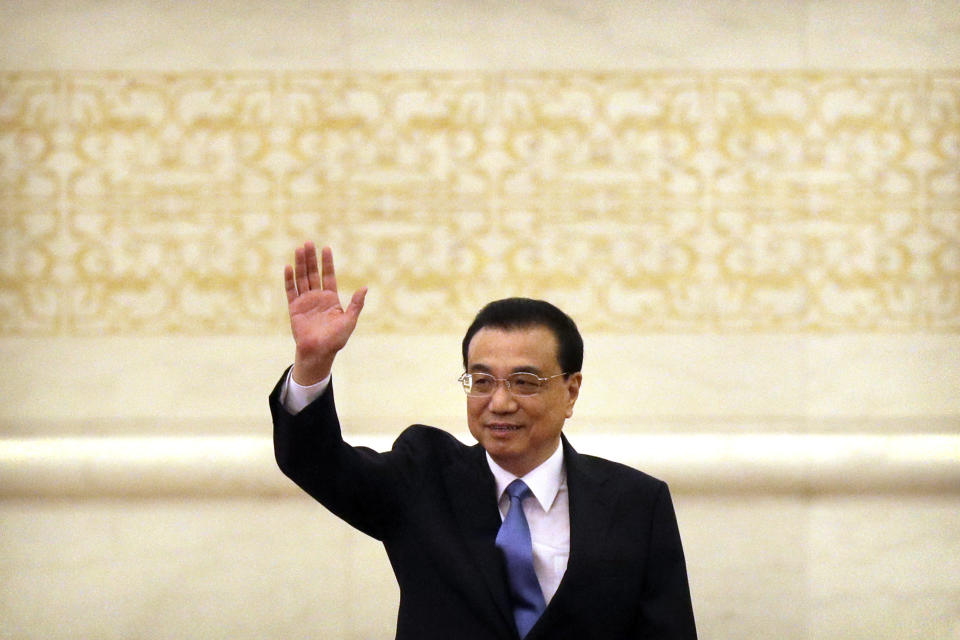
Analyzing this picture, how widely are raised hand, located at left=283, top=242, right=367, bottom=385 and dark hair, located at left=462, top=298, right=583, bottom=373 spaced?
0.22m

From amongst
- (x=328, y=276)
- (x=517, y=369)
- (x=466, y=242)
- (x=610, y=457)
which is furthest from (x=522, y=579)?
(x=466, y=242)

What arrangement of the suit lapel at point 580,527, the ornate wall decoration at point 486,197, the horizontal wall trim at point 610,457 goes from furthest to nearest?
the ornate wall decoration at point 486,197
the horizontal wall trim at point 610,457
the suit lapel at point 580,527

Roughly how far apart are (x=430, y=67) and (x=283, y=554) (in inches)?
55.4

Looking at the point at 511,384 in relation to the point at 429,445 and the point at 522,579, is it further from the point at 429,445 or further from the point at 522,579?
the point at 522,579

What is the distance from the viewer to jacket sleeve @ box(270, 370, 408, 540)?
5.47 feet

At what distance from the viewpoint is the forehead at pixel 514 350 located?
1794 millimetres

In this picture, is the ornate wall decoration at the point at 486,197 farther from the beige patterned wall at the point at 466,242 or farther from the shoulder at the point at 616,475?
the shoulder at the point at 616,475

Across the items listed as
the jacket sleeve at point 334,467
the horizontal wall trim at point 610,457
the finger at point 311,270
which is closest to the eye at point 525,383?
the jacket sleeve at point 334,467

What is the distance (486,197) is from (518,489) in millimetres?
1521

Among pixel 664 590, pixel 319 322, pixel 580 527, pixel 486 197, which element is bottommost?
pixel 664 590

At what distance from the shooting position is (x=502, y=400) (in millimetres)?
1771

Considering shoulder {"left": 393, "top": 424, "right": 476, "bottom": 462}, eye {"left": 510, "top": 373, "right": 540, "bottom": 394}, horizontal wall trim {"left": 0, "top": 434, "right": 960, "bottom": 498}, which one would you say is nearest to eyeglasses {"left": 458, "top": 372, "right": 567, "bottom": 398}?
eye {"left": 510, "top": 373, "right": 540, "bottom": 394}

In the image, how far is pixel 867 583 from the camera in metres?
3.12

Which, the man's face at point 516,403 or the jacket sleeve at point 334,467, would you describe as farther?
the man's face at point 516,403
